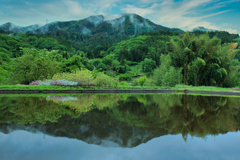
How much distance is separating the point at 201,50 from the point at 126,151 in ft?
59.4

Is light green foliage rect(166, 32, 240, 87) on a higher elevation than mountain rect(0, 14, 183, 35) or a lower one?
lower

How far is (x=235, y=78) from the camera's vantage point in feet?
66.9

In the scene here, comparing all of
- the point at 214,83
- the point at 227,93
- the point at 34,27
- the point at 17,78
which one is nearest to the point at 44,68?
the point at 17,78

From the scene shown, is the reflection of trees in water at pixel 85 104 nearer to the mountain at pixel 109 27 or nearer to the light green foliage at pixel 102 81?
the light green foliage at pixel 102 81

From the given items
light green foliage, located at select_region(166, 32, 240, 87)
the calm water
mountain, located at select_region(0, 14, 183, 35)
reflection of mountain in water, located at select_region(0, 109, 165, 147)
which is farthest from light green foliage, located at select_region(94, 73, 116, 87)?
mountain, located at select_region(0, 14, 183, 35)

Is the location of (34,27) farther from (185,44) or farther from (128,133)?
(128,133)

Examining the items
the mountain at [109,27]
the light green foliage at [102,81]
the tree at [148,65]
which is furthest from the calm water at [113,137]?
the mountain at [109,27]

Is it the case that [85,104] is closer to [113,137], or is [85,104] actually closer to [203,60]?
[113,137]

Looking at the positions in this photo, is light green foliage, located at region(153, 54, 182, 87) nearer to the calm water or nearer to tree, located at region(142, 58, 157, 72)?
the calm water

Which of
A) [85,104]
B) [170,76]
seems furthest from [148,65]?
[85,104]

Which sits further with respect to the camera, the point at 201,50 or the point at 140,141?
the point at 201,50

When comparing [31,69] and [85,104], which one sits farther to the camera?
[31,69]

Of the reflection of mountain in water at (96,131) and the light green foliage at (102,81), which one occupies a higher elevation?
the reflection of mountain in water at (96,131)

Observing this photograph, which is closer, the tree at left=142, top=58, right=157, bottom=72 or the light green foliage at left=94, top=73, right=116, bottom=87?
the light green foliage at left=94, top=73, right=116, bottom=87
